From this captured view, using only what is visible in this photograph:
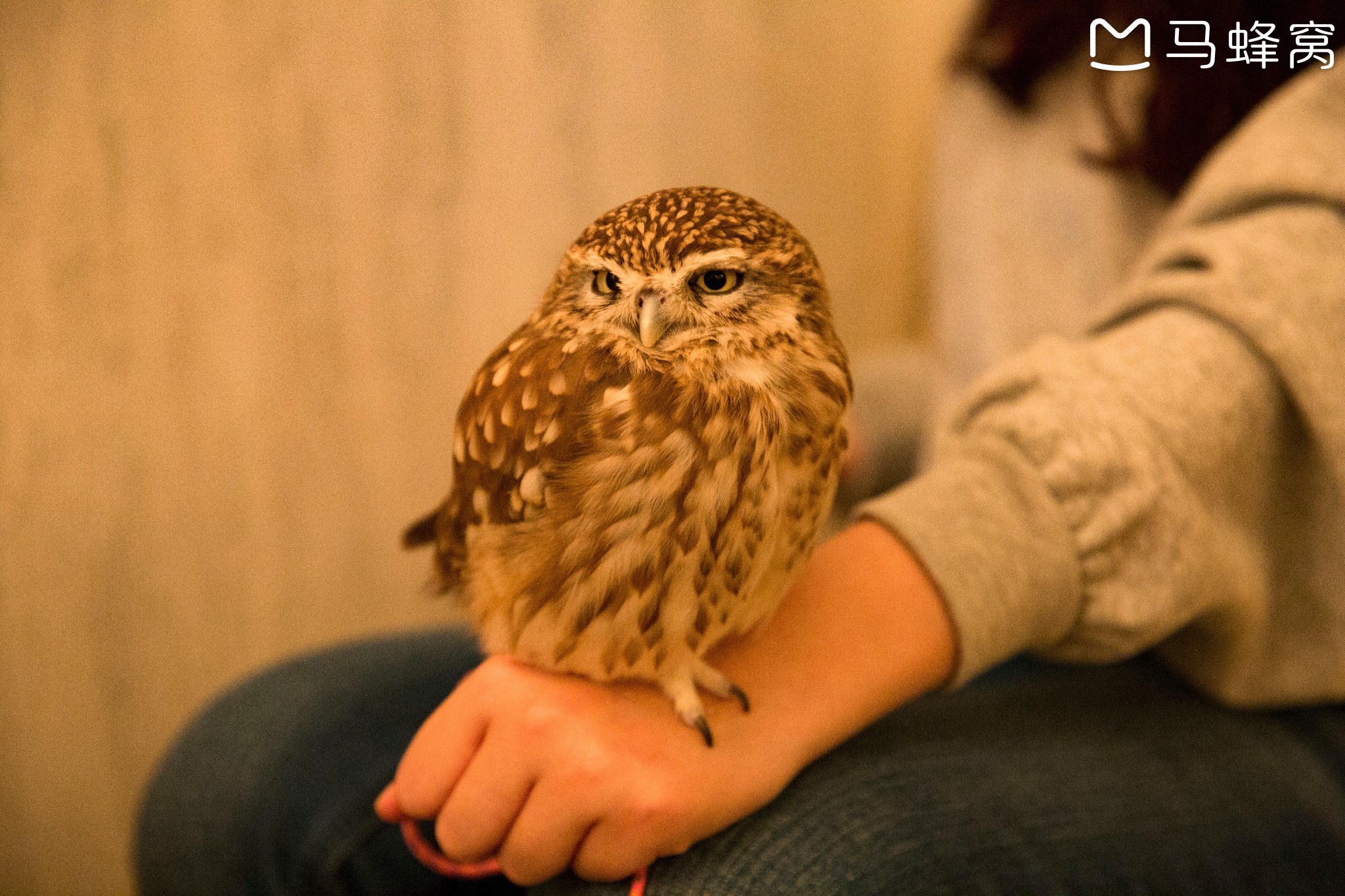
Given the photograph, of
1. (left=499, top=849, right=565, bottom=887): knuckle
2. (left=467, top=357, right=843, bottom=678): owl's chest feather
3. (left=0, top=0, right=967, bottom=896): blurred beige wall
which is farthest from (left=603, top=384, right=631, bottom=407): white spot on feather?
(left=499, top=849, right=565, bottom=887): knuckle

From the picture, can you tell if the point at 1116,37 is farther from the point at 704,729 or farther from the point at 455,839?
the point at 455,839

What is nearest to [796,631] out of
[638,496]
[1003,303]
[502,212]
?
[638,496]

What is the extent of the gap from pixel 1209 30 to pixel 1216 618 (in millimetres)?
577

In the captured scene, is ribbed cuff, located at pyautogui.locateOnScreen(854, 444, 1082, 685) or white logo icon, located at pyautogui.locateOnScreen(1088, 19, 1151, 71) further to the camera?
white logo icon, located at pyautogui.locateOnScreen(1088, 19, 1151, 71)

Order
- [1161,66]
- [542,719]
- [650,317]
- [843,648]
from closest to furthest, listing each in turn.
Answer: [650,317] → [542,719] → [843,648] → [1161,66]

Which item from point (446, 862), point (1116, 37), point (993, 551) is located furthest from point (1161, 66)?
point (446, 862)

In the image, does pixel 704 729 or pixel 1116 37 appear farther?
pixel 1116 37

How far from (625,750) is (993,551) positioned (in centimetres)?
37

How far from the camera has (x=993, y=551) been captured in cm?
77

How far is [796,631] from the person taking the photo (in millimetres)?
735

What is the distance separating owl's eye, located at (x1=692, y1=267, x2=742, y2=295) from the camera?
53cm

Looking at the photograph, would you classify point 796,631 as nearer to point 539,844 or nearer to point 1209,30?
point 539,844

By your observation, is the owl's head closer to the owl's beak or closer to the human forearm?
the owl's beak

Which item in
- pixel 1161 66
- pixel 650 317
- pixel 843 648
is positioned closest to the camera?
pixel 650 317
